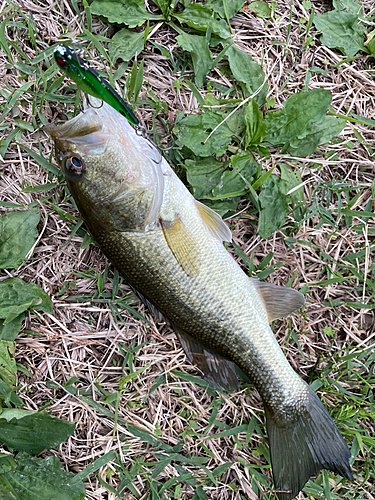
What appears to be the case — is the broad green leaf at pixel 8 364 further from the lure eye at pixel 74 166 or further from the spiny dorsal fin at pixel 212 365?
the lure eye at pixel 74 166

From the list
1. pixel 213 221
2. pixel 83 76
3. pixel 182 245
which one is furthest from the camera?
pixel 213 221

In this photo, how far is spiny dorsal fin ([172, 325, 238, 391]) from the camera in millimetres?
2881

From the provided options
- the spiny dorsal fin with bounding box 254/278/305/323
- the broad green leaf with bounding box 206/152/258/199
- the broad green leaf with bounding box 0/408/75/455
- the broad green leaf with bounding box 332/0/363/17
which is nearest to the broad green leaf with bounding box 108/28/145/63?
the broad green leaf with bounding box 206/152/258/199

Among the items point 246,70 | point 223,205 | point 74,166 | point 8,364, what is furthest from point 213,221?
point 8,364

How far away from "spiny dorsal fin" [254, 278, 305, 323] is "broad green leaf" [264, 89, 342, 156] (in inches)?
40.9

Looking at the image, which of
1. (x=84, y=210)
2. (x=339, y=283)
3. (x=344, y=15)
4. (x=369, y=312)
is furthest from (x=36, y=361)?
(x=344, y=15)

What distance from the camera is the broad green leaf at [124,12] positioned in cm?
292

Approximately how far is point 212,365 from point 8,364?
1.41 meters

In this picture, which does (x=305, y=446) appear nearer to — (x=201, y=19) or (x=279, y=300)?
(x=279, y=300)

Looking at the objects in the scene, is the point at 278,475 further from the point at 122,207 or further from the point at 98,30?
the point at 98,30

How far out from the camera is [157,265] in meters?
2.58

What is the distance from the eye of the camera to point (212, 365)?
2.89m

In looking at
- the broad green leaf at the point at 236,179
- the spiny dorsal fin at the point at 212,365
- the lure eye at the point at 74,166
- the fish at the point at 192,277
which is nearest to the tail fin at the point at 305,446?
the fish at the point at 192,277

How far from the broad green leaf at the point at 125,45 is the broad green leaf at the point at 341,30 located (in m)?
1.37
